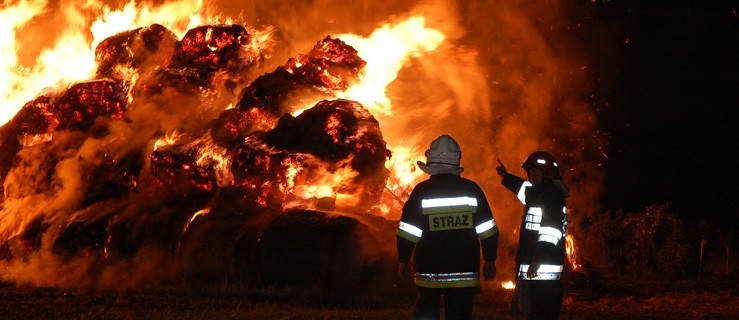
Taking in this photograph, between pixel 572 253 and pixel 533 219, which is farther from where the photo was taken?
pixel 572 253

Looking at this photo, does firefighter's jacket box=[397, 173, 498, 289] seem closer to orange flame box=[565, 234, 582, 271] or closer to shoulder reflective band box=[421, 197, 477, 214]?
shoulder reflective band box=[421, 197, 477, 214]

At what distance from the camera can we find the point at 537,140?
18.9 m

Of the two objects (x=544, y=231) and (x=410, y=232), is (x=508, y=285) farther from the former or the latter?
(x=410, y=232)

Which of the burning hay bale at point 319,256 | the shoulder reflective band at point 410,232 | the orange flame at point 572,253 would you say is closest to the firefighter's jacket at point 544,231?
the shoulder reflective band at point 410,232

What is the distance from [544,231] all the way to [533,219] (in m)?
0.19

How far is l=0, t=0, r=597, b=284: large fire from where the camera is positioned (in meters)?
15.8

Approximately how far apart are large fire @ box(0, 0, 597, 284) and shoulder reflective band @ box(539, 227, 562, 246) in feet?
26.7

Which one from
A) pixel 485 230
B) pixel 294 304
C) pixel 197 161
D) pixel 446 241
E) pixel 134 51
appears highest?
pixel 134 51

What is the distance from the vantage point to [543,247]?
24.8ft

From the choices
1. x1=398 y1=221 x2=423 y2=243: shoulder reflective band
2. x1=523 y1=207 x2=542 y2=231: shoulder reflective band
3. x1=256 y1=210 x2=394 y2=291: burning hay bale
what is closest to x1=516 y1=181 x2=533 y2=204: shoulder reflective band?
x1=523 y1=207 x2=542 y2=231: shoulder reflective band

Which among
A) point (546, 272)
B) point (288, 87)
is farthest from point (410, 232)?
point (288, 87)

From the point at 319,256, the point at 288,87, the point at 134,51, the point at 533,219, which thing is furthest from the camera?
the point at 134,51

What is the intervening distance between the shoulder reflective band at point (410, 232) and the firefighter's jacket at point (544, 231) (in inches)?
55.3

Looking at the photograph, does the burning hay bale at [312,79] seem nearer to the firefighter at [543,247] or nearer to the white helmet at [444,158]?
the firefighter at [543,247]
